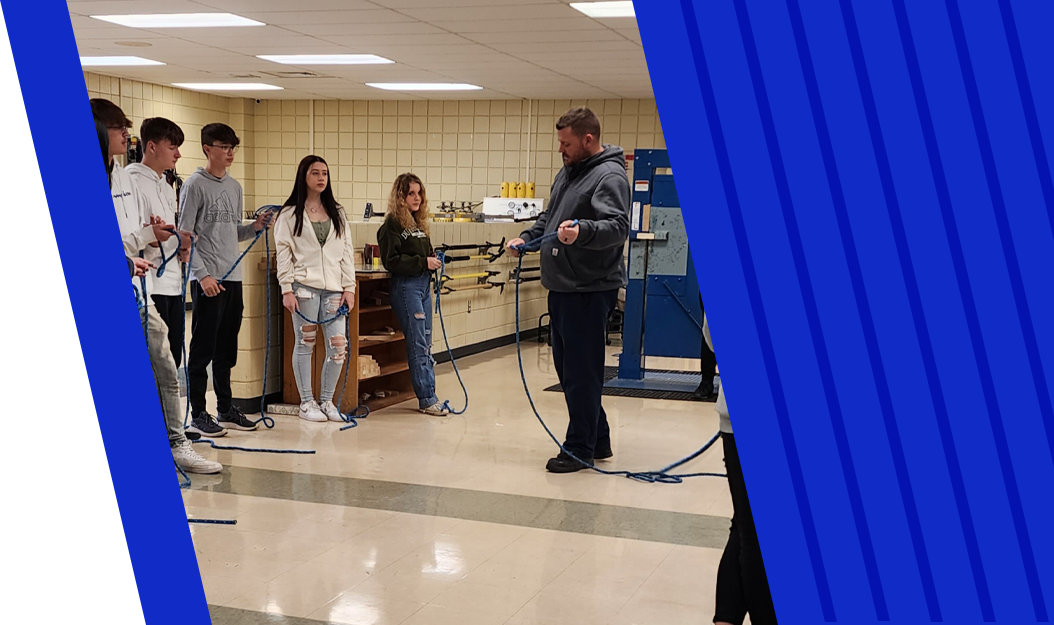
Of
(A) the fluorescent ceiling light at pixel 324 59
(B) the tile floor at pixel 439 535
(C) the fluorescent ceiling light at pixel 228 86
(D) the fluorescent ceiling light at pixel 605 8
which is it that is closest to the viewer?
(B) the tile floor at pixel 439 535

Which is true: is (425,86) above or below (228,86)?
below

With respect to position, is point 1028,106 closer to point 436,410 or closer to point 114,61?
point 436,410

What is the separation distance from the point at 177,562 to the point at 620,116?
Answer: 1174 cm

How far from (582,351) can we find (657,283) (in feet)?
9.23

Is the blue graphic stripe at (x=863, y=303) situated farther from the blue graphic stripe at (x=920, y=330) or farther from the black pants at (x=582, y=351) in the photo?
the black pants at (x=582, y=351)

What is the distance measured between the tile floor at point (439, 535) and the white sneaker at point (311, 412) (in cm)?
7

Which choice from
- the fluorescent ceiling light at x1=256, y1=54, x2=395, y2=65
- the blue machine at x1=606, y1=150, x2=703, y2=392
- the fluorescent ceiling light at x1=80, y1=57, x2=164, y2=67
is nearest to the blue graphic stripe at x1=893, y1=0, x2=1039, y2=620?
the blue machine at x1=606, y1=150, x2=703, y2=392

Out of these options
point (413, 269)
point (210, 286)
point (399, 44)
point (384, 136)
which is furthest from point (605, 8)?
point (384, 136)

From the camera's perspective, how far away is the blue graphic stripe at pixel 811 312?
3.02 ft

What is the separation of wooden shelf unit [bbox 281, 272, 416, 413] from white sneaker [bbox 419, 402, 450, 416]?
1.09ft

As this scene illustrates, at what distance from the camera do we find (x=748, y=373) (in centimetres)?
95

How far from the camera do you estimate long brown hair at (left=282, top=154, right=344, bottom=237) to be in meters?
5.77

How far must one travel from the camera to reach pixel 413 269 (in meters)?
6.20

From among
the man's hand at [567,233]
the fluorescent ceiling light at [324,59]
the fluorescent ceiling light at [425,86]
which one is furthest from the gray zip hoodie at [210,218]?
the fluorescent ceiling light at [425,86]
